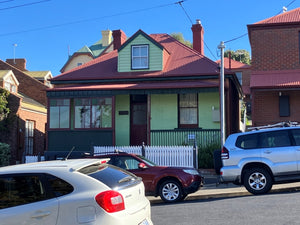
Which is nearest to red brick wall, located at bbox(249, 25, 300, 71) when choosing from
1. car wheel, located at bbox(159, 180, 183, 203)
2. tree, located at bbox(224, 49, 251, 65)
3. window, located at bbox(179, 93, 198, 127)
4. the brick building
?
window, located at bbox(179, 93, 198, 127)

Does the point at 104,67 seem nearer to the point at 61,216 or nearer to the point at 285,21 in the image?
the point at 285,21

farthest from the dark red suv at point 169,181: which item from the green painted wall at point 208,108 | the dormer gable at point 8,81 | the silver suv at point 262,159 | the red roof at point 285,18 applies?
the dormer gable at point 8,81

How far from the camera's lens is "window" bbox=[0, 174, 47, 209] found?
190 inches

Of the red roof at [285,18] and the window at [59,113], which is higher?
the red roof at [285,18]

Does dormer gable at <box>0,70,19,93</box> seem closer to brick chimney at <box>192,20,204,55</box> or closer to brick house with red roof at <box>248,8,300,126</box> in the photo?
brick chimney at <box>192,20,204,55</box>

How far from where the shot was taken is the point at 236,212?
28.0 feet

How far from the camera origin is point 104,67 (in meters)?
21.8

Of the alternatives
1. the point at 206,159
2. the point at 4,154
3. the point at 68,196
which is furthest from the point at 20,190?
the point at 4,154

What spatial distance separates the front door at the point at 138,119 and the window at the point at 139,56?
1621 mm

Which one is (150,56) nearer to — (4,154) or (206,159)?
(206,159)

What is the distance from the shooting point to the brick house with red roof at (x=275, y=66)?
62.4ft

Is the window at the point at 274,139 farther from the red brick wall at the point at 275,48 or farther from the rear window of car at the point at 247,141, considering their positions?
the red brick wall at the point at 275,48

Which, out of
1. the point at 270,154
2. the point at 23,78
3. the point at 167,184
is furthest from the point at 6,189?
the point at 23,78

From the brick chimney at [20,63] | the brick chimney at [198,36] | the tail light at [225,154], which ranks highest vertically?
the brick chimney at [20,63]
